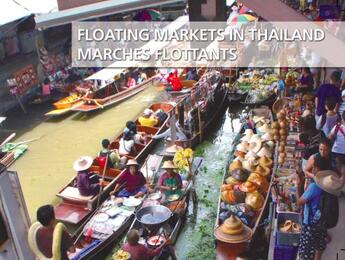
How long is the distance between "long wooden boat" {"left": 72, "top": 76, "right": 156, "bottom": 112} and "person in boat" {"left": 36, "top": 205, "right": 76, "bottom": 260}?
373 inches

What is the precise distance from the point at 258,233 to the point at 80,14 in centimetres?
441

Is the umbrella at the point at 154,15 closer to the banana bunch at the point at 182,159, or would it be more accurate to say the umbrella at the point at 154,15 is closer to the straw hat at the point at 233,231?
the banana bunch at the point at 182,159

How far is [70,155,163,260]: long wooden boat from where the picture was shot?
7.26 meters

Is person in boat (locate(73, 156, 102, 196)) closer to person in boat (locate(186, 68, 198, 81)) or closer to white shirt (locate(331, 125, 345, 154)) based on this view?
white shirt (locate(331, 125, 345, 154))

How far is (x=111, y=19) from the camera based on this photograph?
2094 cm

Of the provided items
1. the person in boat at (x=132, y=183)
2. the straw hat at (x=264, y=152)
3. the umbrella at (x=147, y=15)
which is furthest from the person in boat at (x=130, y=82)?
the straw hat at (x=264, y=152)

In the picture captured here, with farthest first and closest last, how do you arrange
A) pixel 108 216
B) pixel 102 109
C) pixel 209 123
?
1. pixel 102 109
2. pixel 209 123
3. pixel 108 216

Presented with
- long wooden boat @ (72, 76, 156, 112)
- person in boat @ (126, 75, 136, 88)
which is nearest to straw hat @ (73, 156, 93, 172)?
long wooden boat @ (72, 76, 156, 112)

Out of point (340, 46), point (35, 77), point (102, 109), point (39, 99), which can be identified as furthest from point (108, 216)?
point (35, 77)

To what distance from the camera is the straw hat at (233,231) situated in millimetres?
6641

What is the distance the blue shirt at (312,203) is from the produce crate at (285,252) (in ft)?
2.58

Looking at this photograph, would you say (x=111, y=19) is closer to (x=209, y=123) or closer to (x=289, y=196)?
(x=209, y=123)

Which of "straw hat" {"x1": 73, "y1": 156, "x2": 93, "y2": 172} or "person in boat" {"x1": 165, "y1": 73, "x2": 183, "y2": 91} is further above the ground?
"straw hat" {"x1": 73, "y1": 156, "x2": 93, "y2": 172}

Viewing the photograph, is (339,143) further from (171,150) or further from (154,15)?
(154,15)
